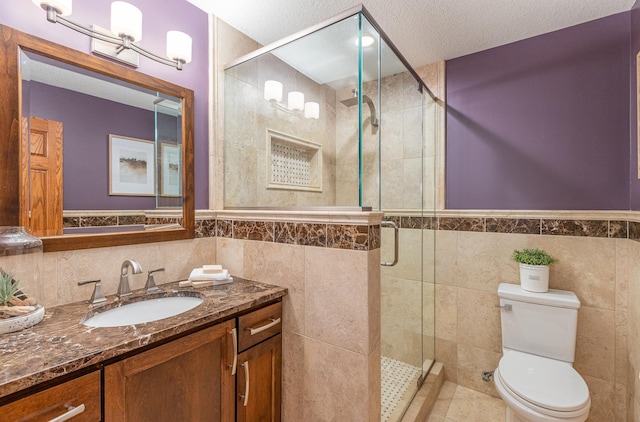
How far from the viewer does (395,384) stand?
1995 millimetres

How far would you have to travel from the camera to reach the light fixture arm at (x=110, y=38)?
3.81 ft

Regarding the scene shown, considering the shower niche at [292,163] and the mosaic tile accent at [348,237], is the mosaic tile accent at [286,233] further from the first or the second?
the shower niche at [292,163]

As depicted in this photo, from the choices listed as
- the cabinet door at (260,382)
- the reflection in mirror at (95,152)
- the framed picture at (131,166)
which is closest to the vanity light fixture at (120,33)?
the reflection in mirror at (95,152)

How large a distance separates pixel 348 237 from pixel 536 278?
4.46 ft

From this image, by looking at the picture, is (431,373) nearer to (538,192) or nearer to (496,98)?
(538,192)

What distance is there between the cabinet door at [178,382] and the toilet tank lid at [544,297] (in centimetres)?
171

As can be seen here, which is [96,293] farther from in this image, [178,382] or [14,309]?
[178,382]

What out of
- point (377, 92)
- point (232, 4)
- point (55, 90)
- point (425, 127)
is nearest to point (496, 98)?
point (425, 127)

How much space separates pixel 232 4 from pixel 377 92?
3.20 ft

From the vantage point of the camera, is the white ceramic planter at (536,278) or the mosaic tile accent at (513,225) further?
the mosaic tile accent at (513,225)

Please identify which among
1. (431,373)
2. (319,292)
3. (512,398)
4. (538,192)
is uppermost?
(538,192)

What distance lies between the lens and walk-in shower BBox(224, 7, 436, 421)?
63.3 inches

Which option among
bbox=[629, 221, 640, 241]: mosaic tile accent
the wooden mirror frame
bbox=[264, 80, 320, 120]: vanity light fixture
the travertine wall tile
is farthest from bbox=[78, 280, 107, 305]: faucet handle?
bbox=[629, 221, 640, 241]: mosaic tile accent

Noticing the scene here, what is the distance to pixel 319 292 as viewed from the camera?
56.9 inches
